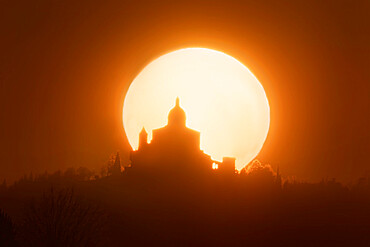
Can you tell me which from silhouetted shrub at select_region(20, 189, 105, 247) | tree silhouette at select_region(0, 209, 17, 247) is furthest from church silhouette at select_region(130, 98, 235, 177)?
tree silhouette at select_region(0, 209, 17, 247)

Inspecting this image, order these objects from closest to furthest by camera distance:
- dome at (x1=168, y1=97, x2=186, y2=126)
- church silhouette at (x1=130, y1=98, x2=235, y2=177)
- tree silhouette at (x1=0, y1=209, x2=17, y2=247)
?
tree silhouette at (x1=0, y1=209, x2=17, y2=247) < church silhouette at (x1=130, y1=98, x2=235, y2=177) < dome at (x1=168, y1=97, x2=186, y2=126)

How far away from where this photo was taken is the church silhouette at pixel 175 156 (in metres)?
94.5

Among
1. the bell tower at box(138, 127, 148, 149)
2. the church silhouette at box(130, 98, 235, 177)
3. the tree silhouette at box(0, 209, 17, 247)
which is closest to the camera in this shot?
the tree silhouette at box(0, 209, 17, 247)

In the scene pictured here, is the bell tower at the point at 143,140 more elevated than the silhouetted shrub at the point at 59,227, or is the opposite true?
the bell tower at the point at 143,140

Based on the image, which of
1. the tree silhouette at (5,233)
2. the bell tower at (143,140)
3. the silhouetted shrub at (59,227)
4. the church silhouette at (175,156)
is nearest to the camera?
the tree silhouette at (5,233)

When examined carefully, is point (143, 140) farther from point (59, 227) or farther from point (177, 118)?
point (59, 227)

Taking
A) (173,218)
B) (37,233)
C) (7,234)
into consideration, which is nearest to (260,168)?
(173,218)

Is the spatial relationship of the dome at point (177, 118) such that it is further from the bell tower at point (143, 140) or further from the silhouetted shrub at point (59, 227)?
the silhouetted shrub at point (59, 227)

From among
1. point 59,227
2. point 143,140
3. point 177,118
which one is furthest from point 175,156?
point 59,227

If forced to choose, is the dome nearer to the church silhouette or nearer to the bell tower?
the church silhouette

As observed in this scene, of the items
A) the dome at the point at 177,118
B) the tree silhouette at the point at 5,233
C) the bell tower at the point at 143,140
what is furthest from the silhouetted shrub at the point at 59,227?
the dome at the point at 177,118

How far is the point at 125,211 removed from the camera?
274ft

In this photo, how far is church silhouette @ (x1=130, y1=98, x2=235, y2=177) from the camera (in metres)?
94.5

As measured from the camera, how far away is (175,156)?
9556 cm
